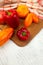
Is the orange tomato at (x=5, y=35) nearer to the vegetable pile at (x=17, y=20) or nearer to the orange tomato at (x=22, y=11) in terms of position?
the vegetable pile at (x=17, y=20)

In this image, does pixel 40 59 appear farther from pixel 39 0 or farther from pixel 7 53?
pixel 39 0

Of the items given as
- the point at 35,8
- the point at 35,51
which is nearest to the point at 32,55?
the point at 35,51

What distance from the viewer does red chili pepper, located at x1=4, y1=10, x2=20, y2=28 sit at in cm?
79

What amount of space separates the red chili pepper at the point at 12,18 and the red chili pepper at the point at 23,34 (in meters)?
0.06

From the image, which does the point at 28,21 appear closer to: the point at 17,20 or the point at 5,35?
the point at 17,20

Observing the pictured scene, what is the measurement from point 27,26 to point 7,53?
0.20m

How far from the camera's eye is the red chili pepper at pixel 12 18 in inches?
31.3

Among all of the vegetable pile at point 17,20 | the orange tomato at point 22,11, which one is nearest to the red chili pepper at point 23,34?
the vegetable pile at point 17,20

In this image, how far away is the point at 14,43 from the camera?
75 centimetres

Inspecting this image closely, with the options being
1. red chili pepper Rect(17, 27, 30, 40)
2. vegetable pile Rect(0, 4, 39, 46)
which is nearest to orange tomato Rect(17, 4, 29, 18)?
vegetable pile Rect(0, 4, 39, 46)

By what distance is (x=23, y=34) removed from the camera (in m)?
0.76

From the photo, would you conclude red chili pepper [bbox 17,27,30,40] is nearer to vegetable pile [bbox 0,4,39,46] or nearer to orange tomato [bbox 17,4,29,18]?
vegetable pile [bbox 0,4,39,46]

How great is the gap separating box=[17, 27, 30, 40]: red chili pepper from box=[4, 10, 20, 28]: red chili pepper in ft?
0.19

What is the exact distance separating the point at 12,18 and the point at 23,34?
0.10 meters
